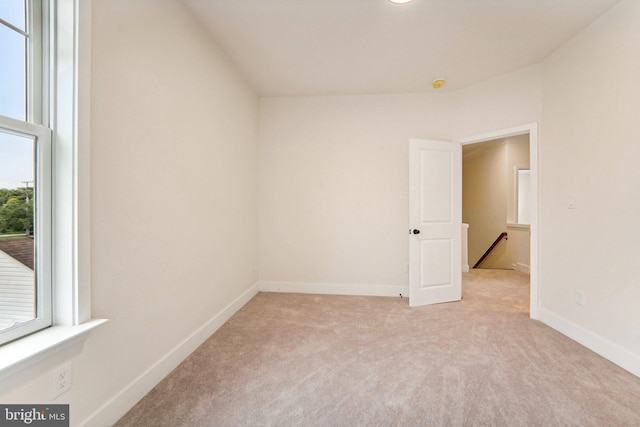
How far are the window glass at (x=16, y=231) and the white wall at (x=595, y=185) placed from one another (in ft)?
11.7

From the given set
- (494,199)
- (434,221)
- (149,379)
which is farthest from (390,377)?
(494,199)

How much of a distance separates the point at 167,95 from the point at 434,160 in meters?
2.83

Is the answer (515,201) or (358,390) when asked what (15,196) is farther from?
(515,201)

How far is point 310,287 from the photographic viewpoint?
12.5 ft

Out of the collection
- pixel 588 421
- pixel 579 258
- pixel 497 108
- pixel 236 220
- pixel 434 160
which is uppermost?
pixel 497 108

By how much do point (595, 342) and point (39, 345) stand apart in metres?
3.54

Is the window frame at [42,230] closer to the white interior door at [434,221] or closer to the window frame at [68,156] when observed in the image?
the window frame at [68,156]

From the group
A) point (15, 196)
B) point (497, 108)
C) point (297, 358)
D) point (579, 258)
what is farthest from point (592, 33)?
point (15, 196)

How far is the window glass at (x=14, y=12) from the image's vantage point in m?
1.14

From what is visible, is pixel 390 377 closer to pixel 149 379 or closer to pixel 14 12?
pixel 149 379

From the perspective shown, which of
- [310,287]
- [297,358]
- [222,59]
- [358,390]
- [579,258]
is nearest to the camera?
[358,390]

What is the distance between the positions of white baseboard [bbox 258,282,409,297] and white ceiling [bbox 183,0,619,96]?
2.56 m

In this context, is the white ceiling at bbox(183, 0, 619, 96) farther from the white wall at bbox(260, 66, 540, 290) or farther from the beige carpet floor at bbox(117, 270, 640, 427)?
the beige carpet floor at bbox(117, 270, 640, 427)

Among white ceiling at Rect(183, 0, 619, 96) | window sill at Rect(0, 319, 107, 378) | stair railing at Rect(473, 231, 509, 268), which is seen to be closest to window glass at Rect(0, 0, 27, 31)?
white ceiling at Rect(183, 0, 619, 96)
